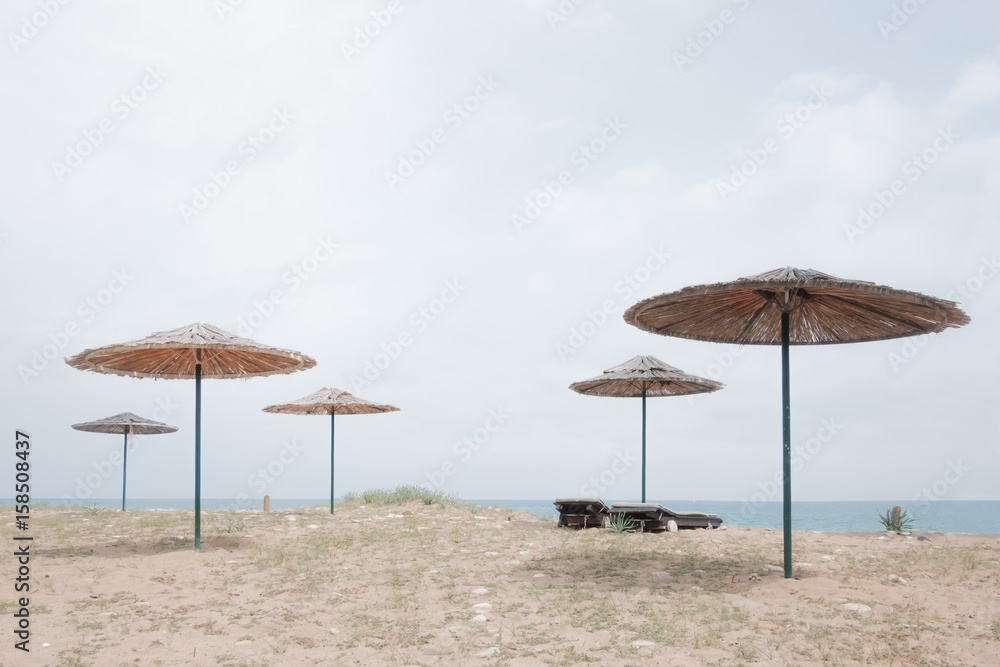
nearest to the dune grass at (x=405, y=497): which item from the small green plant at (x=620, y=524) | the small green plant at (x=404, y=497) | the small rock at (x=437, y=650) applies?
the small green plant at (x=404, y=497)

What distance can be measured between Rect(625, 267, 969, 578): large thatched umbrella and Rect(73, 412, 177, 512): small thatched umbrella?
1674cm

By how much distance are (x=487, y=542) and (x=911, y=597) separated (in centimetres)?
549

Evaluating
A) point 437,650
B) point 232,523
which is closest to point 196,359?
point 232,523

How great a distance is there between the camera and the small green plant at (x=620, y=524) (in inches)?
439

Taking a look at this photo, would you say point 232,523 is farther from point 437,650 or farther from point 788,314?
point 788,314

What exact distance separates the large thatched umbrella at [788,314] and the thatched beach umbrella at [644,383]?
3.89 meters

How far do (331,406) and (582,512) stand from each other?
7.18m

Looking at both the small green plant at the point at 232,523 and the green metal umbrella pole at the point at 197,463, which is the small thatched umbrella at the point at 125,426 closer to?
the small green plant at the point at 232,523

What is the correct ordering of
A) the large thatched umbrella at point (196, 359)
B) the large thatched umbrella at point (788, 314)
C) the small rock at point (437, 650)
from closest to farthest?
the small rock at point (437, 650) < the large thatched umbrella at point (788, 314) < the large thatched umbrella at point (196, 359)

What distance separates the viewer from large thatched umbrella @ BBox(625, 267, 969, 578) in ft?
21.3

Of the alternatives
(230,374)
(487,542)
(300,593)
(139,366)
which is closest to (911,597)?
(487,542)

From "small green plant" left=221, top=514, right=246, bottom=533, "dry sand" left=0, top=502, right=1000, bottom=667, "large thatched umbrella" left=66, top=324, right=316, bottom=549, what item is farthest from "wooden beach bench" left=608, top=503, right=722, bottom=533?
"small green plant" left=221, top=514, right=246, bottom=533

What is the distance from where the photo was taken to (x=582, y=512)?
12.3 meters

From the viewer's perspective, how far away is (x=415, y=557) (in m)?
8.91
